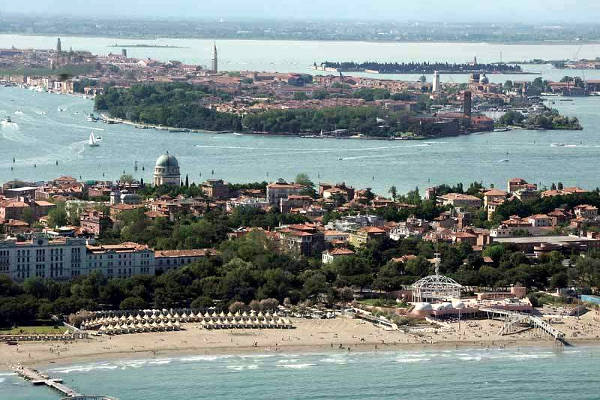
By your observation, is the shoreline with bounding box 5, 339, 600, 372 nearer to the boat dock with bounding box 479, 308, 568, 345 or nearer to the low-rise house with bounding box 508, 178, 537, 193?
the boat dock with bounding box 479, 308, 568, 345

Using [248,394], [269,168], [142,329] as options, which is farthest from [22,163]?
[248,394]

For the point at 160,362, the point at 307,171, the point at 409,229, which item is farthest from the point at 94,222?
the point at 307,171

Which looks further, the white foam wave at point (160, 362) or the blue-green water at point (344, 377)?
the white foam wave at point (160, 362)

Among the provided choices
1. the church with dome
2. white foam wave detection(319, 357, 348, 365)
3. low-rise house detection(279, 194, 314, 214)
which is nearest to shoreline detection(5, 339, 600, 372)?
white foam wave detection(319, 357, 348, 365)

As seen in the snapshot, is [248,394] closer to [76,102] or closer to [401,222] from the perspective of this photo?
[401,222]

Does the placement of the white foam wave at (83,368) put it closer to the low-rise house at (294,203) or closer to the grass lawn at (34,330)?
the grass lawn at (34,330)

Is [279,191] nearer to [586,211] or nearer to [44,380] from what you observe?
[586,211]

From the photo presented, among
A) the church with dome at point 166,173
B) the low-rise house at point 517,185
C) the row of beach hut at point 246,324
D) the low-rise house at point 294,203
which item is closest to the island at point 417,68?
the low-rise house at point 517,185
